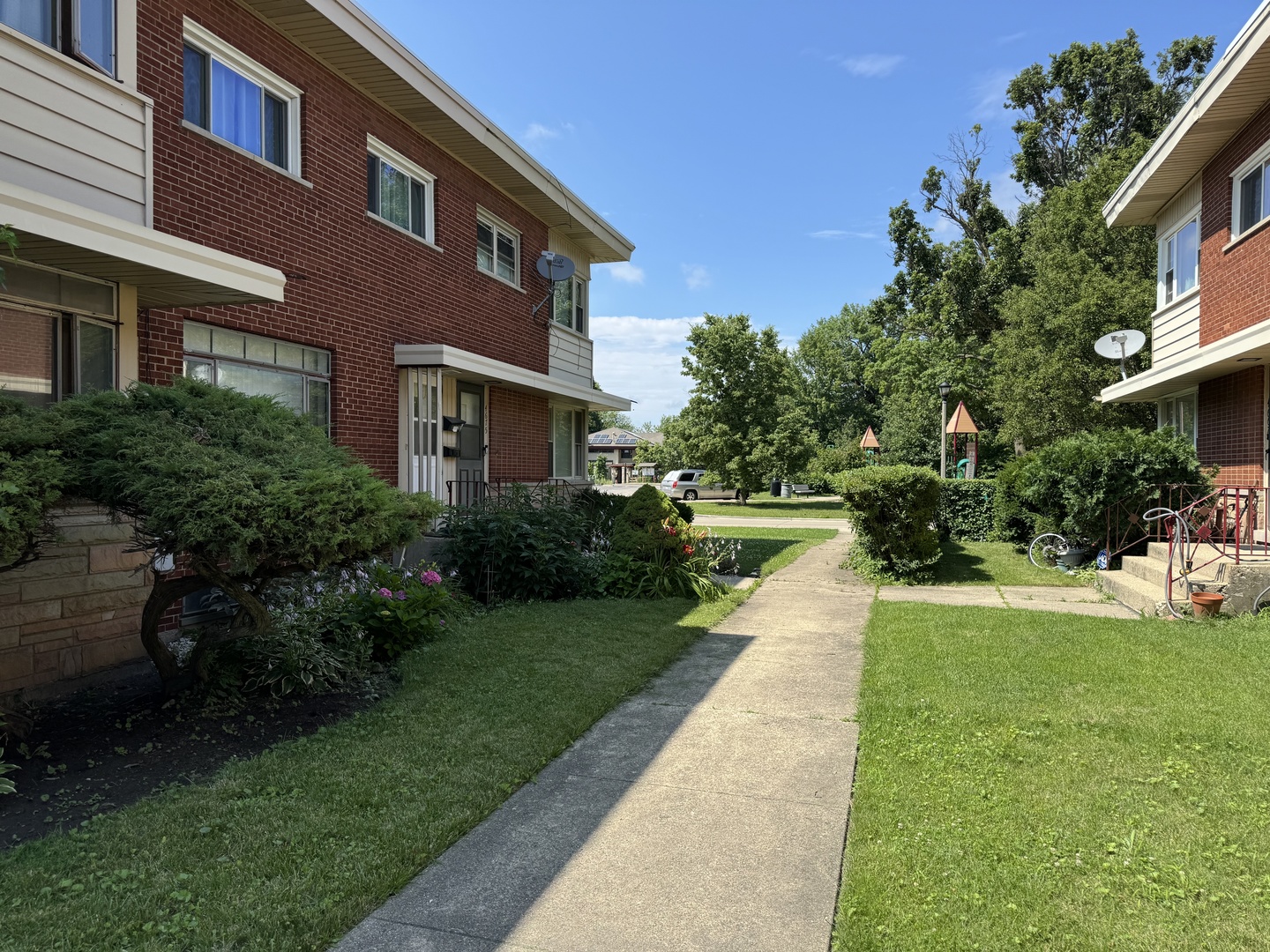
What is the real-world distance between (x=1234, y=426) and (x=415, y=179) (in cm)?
1230

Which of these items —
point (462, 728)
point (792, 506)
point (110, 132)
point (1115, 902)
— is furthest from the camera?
point (792, 506)

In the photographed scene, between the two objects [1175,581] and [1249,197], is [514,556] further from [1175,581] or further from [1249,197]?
[1249,197]

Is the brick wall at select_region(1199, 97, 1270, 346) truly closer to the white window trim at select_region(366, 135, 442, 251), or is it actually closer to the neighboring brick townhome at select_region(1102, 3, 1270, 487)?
the neighboring brick townhome at select_region(1102, 3, 1270, 487)

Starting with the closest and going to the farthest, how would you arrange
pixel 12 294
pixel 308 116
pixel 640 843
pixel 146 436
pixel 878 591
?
pixel 640 843, pixel 146 436, pixel 12 294, pixel 308 116, pixel 878 591

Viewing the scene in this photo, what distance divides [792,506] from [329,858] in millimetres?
31863

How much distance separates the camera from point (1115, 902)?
3033 mm

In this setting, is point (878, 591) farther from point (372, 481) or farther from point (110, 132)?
point (110, 132)

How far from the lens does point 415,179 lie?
10.9 m

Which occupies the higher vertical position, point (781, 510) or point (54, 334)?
point (54, 334)

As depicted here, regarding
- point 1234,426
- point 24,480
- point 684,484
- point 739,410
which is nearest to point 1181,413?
point 1234,426

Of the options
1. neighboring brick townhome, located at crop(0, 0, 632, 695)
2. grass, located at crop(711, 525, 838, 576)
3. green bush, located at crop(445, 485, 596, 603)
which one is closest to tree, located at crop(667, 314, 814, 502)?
grass, located at crop(711, 525, 838, 576)

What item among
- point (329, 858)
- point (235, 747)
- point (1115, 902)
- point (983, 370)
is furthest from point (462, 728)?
point (983, 370)

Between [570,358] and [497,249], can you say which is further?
[570,358]

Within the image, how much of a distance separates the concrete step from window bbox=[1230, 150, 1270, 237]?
5.10m
